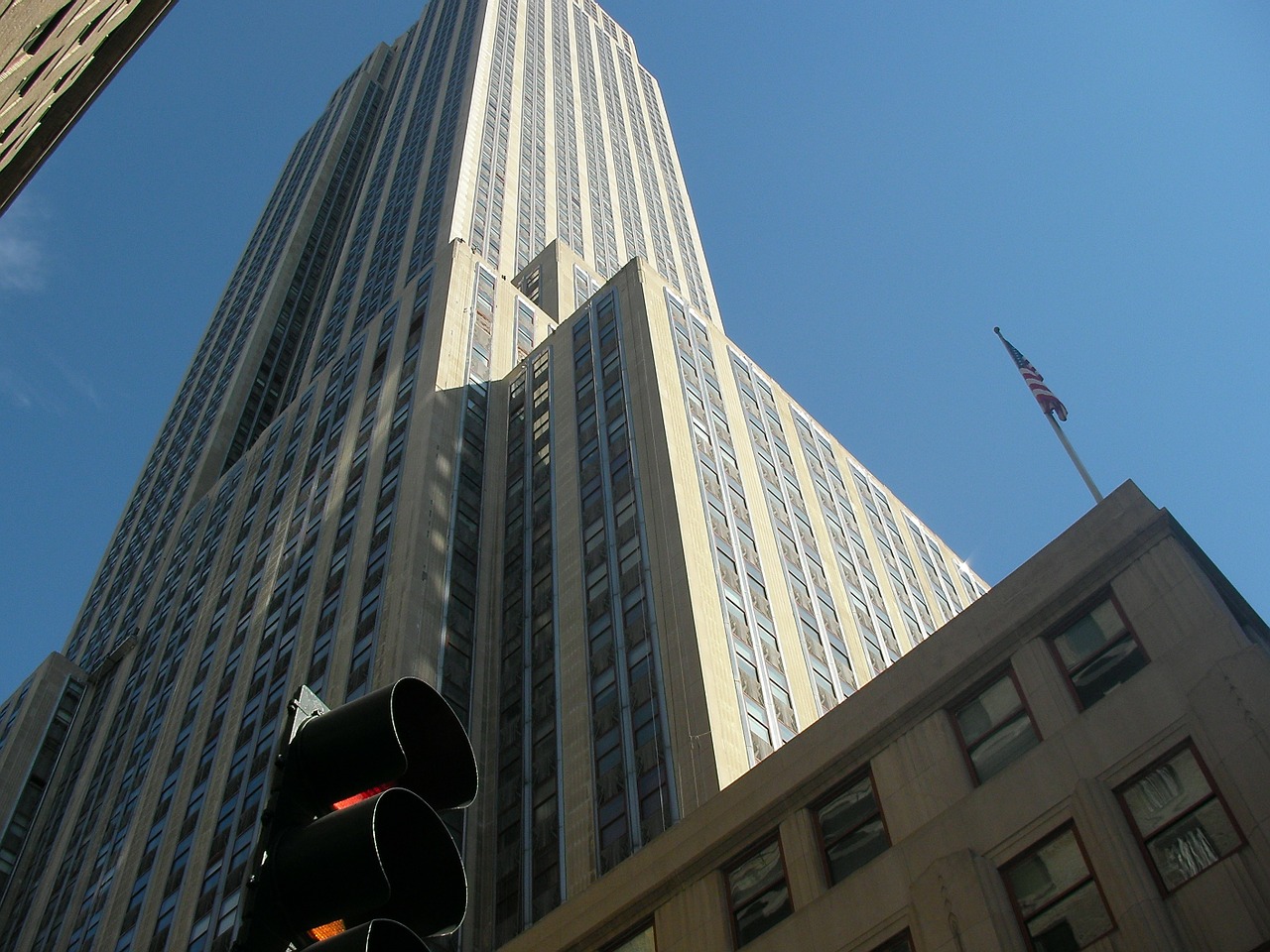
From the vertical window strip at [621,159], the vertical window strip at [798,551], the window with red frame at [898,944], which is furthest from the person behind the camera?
the vertical window strip at [621,159]

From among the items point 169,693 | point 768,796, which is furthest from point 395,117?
point 768,796

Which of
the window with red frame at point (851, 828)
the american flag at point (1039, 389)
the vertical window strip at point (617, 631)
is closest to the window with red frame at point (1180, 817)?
the window with red frame at point (851, 828)

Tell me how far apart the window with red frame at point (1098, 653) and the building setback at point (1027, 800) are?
1.5 inches

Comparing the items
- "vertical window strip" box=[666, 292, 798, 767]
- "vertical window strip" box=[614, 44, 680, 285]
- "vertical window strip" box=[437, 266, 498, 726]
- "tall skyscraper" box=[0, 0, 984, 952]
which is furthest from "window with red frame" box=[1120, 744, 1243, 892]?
"vertical window strip" box=[614, 44, 680, 285]

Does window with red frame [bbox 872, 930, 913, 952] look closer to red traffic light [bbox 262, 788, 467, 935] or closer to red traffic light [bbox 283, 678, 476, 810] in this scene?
red traffic light [bbox 262, 788, 467, 935]

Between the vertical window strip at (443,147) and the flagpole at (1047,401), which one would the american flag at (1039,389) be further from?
the vertical window strip at (443,147)

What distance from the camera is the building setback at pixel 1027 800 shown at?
1820 cm

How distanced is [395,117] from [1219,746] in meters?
142

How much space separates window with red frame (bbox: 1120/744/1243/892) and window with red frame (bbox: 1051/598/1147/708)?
77.6 inches

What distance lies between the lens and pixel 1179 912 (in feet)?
57.4

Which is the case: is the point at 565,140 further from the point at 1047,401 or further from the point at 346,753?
the point at 346,753

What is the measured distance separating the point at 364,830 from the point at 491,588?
5557 cm

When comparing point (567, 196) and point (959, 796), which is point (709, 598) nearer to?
point (959, 796)

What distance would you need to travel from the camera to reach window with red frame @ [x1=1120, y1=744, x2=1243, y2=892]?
17828mm
